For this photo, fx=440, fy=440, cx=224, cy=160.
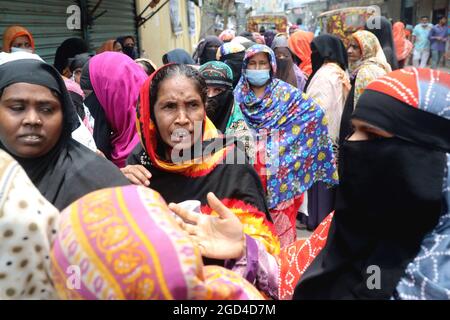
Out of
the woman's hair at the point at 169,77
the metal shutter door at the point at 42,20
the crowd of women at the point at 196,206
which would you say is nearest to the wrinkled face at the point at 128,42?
the metal shutter door at the point at 42,20

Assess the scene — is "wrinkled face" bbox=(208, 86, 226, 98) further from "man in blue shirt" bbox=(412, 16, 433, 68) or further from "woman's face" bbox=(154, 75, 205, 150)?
"man in blue shirt" bbox=(412, 16, 433, 68)

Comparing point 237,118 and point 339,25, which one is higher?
point 339,25

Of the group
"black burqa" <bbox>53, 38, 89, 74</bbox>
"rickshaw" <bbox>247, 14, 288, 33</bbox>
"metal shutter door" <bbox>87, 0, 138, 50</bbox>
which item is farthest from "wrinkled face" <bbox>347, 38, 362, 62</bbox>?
"rickshaw" <bbox>247, 14, 288, 33</bbox>

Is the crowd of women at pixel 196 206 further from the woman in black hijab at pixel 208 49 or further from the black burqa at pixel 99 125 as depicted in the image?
the woman in black hijab at pixel 208 49

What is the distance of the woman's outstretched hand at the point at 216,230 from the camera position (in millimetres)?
1364

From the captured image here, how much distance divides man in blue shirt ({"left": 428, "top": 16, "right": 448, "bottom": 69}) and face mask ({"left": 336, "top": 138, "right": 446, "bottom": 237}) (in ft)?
52.5

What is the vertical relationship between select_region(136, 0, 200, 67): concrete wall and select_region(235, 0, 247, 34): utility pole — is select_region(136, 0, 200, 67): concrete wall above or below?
below

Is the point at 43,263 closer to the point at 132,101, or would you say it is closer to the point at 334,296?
the point at 334,296

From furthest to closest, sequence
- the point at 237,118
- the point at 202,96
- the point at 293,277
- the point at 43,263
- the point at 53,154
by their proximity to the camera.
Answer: the point at 237,118, the point at 202,96, the point at 53,154, the point at 293,277, the point at 43,263

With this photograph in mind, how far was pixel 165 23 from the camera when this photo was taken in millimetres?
12539

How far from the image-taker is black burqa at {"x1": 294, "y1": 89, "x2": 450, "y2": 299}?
A: 1.19 metres
